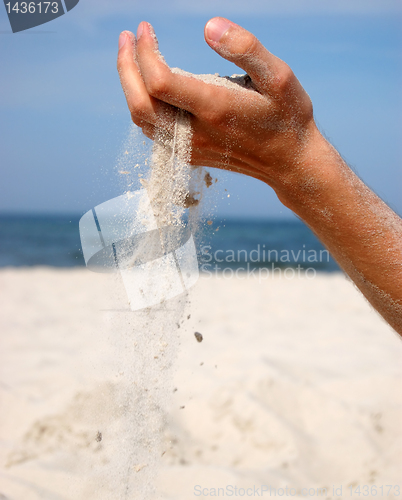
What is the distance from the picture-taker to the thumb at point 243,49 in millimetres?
966

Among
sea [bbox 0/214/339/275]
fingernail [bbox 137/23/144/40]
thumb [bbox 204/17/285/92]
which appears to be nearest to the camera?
thumb [bbox 204/17/285/92]

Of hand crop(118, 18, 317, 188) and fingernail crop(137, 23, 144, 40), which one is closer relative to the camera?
hand crop(118, 18, 317, 188)

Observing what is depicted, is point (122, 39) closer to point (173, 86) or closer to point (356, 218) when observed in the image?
point (173, 86)

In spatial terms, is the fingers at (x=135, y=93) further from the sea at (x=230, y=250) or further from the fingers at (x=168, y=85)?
the sea at (x=230, y=250)

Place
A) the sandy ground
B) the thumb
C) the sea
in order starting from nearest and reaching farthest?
the thumb
the sandy ground
the sea

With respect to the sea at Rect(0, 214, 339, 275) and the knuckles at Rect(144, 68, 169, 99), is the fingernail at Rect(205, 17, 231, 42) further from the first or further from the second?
the sea at Rect(0, 214, 339, 275)

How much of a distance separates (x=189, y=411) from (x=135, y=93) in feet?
5.97

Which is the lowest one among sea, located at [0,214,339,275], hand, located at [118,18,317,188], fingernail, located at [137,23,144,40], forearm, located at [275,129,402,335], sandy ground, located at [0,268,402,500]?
sea, located at [0,214,339,275]

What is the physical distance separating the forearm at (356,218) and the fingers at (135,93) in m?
0.41

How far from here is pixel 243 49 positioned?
967 mm

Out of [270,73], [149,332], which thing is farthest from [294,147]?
[149,332]

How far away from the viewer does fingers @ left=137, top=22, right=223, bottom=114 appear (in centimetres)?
98

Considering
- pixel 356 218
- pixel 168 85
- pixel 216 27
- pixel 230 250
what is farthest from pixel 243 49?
pixel 230 250

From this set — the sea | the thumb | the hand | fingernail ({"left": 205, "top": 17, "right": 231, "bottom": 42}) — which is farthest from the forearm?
the sea
